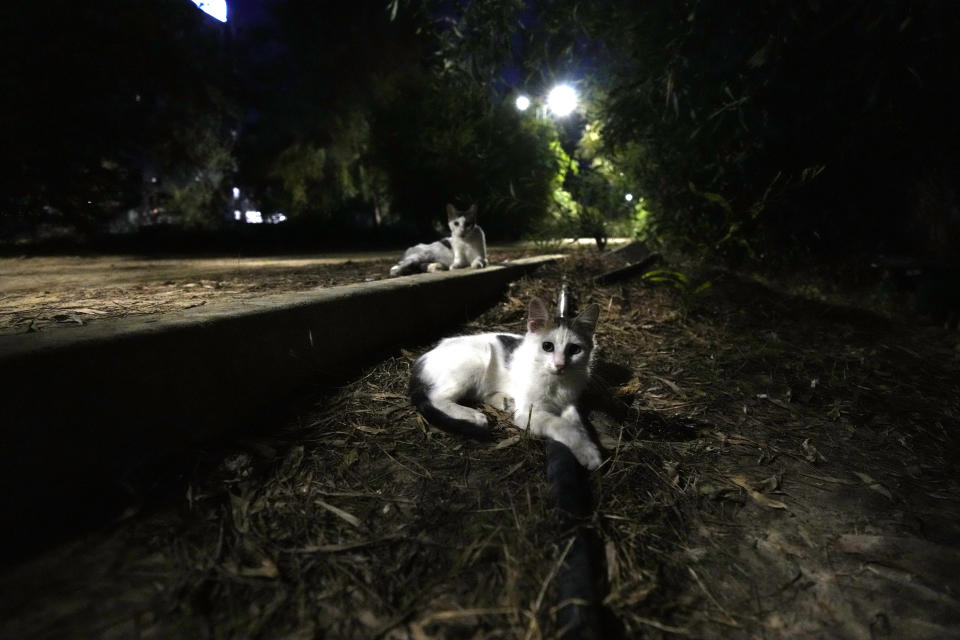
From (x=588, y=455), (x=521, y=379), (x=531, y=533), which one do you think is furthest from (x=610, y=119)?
(x=531, y=533)

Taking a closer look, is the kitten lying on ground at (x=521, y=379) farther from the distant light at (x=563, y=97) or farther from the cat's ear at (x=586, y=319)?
the distant light at (x=563, y=97)

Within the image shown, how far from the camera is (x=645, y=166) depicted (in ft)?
21.3

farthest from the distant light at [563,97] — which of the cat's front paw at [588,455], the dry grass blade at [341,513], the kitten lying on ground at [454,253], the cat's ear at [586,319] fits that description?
the dry grass blade at [341,513]

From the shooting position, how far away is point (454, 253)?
5094mm

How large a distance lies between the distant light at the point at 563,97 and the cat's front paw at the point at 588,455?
7.40 meters

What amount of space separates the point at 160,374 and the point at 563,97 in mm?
8208

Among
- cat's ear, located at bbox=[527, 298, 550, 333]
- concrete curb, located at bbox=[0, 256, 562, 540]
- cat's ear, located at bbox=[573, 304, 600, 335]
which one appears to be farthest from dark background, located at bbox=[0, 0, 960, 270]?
concrete curb, located at bbox=[0, 256, 562, 540]

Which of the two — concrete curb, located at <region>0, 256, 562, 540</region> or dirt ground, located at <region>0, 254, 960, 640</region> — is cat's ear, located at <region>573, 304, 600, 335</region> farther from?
concrete curb, located at <region>0, 256, 562, 540</region>

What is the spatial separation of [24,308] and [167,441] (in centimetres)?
188

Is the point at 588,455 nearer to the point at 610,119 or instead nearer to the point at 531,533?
the point at 531,533

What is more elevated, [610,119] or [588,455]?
[610,119]

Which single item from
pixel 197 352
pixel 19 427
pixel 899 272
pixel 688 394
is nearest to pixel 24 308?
pixel 197 352

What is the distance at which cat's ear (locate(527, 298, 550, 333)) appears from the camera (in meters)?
2.38

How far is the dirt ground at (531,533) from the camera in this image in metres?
1.12
